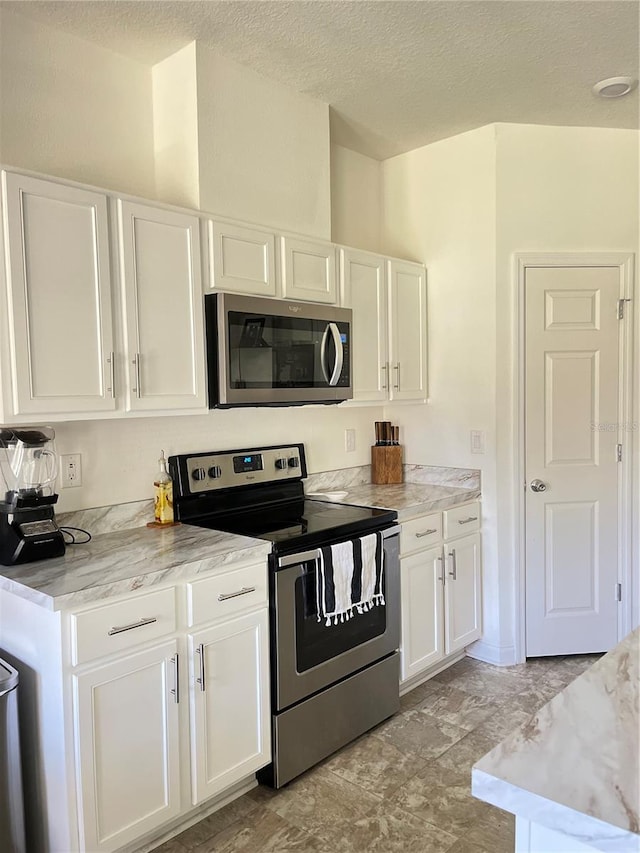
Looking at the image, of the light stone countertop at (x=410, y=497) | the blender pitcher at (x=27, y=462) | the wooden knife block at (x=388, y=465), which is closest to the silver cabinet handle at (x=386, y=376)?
the wooden knife block at (x=388, y=465)

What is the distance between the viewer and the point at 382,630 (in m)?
2.70

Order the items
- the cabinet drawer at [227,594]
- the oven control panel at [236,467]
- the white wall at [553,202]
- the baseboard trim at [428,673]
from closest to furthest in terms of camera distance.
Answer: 1. the cabinet drawer at [227,594]
2. the oven control panel at [236,467]
3. the baseboard trim at [428,673]
4. the white wall at [553,202]

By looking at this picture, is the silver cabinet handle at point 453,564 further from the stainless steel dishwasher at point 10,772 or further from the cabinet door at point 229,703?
the stainless steel dishwasher at point 10,772

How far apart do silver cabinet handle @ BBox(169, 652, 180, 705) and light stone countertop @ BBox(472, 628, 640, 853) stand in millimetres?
1295

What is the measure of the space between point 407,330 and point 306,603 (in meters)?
1.70

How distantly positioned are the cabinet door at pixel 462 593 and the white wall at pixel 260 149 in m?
1.73

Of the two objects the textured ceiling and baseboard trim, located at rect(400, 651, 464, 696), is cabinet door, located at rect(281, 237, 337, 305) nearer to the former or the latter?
the textured ceiling

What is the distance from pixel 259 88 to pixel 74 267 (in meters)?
1.26

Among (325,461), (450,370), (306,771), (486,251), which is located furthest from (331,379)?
(306,771)

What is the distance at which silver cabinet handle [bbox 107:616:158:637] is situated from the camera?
1.80 m

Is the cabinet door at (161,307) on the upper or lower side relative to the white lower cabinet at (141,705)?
upper

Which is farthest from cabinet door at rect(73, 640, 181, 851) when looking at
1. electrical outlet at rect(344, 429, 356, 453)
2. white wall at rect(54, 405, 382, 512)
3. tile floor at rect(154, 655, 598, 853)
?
electrical outlet at rect(344, 429, 356, 453)

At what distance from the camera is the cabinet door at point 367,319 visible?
9.90 feet

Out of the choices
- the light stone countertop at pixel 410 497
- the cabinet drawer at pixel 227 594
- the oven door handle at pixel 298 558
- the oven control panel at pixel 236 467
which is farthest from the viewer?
the light stone countertop at pixel 410 497
